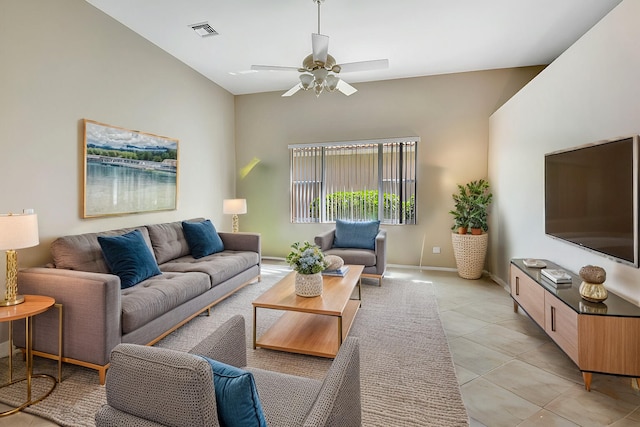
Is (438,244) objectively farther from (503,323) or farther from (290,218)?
(290,218)

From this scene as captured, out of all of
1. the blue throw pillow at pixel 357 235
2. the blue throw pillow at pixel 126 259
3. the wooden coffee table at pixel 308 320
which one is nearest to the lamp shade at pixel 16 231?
the blue throw pillow at pixel 126 259

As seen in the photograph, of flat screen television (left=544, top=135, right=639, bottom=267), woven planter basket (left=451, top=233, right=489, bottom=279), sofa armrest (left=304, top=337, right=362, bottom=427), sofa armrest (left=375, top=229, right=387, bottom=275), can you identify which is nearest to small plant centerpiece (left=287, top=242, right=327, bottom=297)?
sofa armrest (left=304, top=337, right=362, bottom=427)

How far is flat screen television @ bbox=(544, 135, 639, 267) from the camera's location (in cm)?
204

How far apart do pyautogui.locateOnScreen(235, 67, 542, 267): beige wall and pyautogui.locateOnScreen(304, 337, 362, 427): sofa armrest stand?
4.19 metres

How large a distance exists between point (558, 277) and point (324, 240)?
2.75 metres

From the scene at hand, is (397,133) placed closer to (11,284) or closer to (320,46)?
(320,46)

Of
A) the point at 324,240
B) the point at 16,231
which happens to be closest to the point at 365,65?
the point at 324,240

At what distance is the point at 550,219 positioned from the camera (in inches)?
119

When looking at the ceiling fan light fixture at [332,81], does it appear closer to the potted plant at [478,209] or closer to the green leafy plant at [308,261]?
the green leafy plant at [308,261]

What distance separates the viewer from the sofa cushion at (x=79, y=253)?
8.79 ft

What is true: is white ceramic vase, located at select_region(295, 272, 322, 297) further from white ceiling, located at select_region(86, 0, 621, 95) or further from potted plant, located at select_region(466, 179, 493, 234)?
potted plant, located at select_region(466, 179, 493, 234)

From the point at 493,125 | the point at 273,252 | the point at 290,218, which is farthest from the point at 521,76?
the point at 273,252

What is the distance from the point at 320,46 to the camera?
9.81 feet

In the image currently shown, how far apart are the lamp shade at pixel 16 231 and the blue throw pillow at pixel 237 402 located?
203 cm
